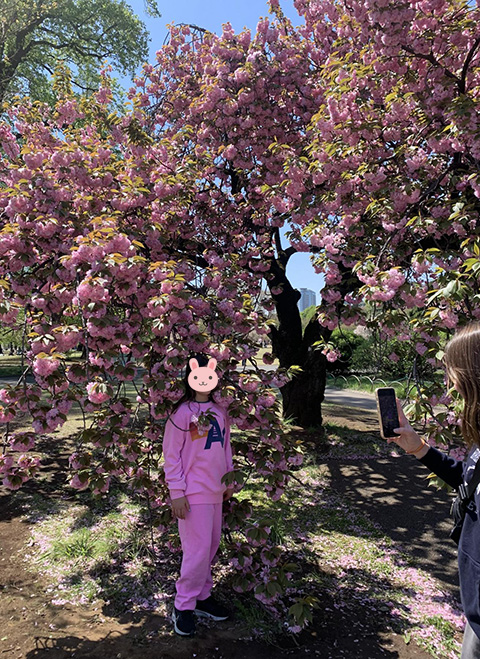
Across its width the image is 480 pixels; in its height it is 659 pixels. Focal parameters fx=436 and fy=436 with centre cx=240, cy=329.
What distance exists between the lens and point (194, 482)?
2.34 m

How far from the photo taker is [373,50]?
157 inches

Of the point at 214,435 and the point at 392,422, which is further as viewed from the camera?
the point at 214,435

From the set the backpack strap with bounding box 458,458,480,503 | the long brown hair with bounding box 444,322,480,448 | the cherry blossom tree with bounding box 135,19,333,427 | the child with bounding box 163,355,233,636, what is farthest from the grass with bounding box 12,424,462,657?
the cherry blossom tree with bounding box 135,19,333,427

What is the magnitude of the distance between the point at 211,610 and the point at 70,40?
1318 cm

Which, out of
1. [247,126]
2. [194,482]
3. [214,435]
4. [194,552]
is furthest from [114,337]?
[247,126]

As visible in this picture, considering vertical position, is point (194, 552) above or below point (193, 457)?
below

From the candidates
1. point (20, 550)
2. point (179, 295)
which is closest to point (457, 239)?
point (179, 295)

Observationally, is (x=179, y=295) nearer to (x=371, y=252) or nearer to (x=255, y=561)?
(x=255, y=561)

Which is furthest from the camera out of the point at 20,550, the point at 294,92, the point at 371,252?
the point at 294,92

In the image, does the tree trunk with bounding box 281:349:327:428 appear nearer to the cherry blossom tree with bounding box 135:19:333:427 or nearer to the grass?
the cherry blossom tree with bounding box 135:19:333:427

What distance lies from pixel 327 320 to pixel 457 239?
1.28m

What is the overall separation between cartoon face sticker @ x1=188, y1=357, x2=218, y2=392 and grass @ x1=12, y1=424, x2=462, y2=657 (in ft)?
3.33

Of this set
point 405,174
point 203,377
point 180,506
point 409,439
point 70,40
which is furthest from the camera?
point 70,40

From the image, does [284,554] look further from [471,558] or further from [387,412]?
[471,558]
